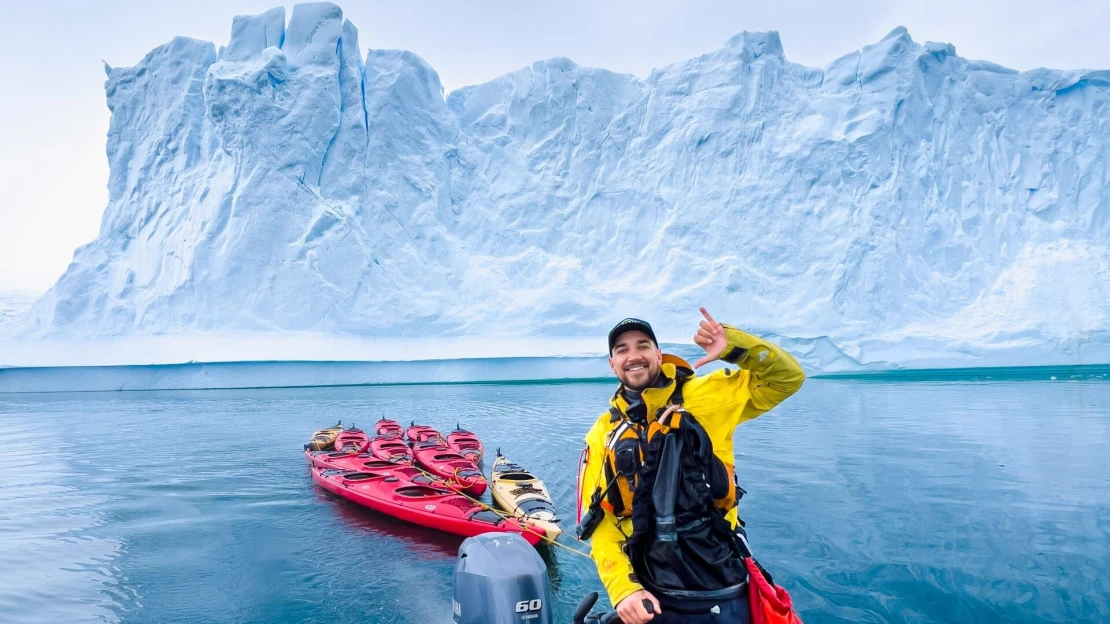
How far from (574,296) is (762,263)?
7.77 metres

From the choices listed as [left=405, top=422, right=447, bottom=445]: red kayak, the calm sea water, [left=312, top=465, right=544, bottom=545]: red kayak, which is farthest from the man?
[left=405, top=422, right=447, bottom=445]: red kayak

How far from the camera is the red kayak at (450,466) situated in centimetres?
757

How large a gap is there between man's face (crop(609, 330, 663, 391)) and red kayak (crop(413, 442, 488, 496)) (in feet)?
19.7

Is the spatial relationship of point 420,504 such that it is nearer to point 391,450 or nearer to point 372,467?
point 372,467

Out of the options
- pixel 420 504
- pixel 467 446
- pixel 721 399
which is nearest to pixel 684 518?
pixel 721 399

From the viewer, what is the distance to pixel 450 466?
28.0ft

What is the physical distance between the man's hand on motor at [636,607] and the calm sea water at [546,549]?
3385 mm

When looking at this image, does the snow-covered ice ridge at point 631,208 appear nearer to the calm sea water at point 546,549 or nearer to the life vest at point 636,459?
the calm sea water at point 546,549

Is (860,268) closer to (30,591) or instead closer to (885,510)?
(885,510)

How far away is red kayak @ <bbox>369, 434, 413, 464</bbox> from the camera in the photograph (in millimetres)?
9031

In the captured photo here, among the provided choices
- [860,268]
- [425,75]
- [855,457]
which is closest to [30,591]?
[855,457]

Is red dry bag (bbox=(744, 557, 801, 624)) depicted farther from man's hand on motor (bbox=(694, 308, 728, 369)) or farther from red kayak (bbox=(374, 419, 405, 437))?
red kayak (bbox=(374, 419, 405, 437))

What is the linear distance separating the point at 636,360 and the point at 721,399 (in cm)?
27

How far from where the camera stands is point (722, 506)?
188cm
